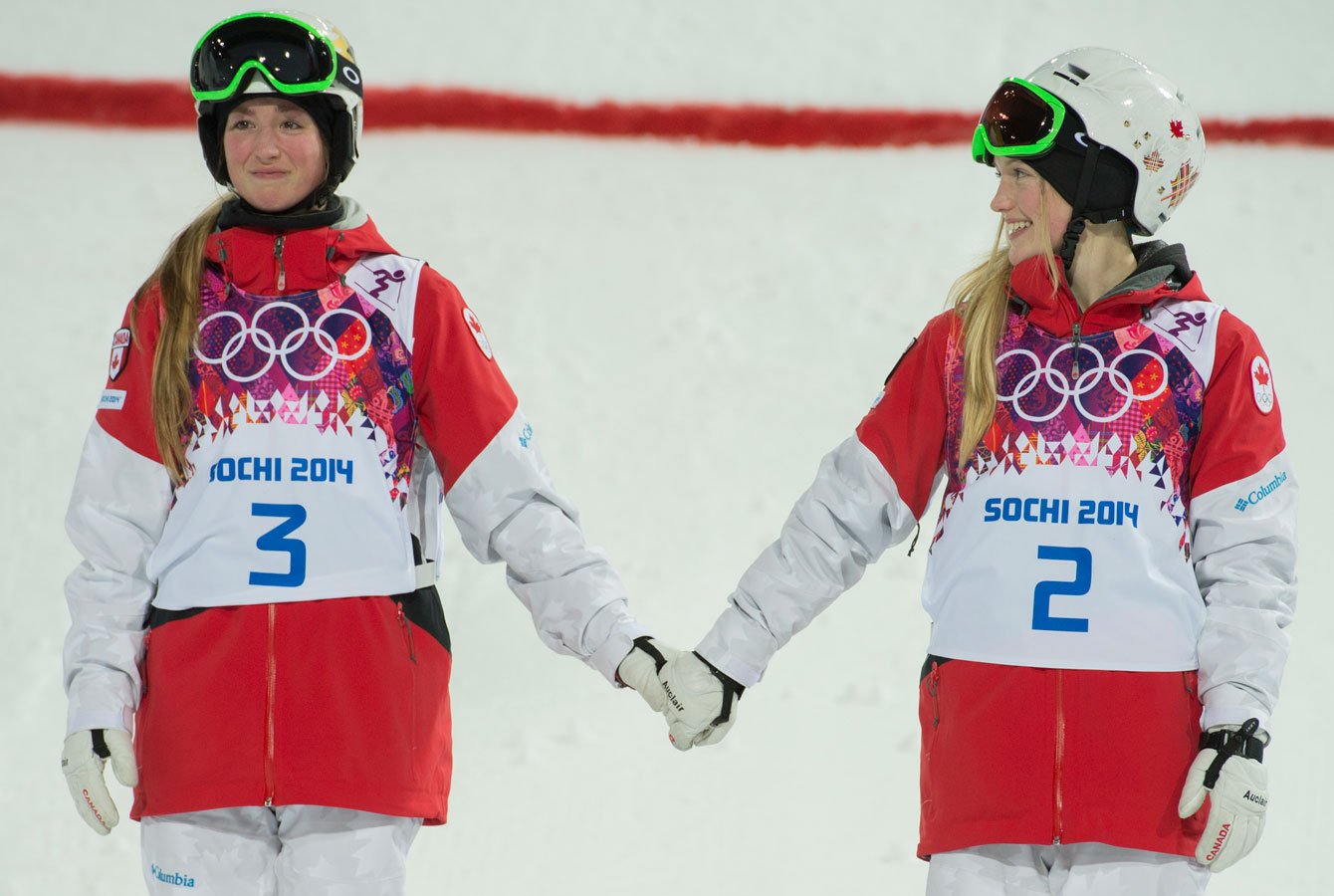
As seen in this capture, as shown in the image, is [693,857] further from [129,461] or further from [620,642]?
[129,461]

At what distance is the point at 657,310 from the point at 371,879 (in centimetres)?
239

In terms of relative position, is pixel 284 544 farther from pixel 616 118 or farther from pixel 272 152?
pixel 616 118

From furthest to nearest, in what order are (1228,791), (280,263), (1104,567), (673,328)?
(673,328), (280,263), (1104,567), (1228,791)

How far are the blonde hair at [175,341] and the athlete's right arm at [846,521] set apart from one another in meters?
0.75

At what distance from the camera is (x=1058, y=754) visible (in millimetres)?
1815

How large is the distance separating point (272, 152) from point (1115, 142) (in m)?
1.14

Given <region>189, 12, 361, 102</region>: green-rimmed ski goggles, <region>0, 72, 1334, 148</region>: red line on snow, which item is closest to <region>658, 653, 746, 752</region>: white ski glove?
<region>189, 12, 361, 102</region>: green-rimmed ski goggles

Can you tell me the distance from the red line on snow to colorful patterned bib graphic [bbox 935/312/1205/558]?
2718 mm

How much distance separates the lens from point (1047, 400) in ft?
6.30

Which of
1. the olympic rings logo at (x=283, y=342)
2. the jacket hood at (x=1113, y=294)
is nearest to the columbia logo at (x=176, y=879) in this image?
the olympic rings logo at (x=283, y=342)

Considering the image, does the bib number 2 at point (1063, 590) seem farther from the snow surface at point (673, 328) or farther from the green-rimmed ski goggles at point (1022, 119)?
the snow surface at point (673, 328)

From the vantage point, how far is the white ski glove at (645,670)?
1.94 meters

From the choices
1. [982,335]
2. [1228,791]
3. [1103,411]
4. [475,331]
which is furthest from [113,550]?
[1228,791]

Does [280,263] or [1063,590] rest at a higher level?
[280,263]
